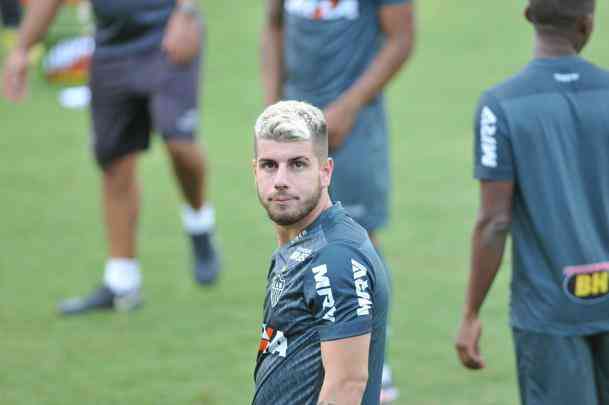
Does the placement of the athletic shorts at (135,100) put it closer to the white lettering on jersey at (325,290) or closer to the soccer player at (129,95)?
the soccer player at (129,95)

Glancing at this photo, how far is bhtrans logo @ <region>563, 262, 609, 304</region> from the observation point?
4.03 metres

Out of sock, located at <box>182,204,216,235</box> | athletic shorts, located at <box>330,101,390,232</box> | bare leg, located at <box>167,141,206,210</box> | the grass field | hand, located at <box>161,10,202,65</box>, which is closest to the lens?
athletic shorts, located at <box>330,101,390,232</box>

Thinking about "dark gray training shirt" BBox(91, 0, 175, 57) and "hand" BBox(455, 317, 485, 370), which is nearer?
"hand" BBox(455, 317, 485, 370)

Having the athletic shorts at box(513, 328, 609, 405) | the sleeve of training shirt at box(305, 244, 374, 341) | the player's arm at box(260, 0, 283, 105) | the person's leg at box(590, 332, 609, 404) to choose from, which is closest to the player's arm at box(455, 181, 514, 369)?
the athletic shorts at box(513, 328, 609, 405)

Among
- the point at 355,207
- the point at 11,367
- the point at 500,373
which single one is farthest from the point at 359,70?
the point at 11,367

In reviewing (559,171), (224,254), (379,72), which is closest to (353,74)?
(379,72)

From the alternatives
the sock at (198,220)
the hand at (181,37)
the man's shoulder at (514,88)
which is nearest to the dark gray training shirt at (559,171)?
the man's shoulder at (514,88)

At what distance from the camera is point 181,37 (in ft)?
22.6

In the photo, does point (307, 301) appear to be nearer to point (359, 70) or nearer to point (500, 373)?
point (359, 70)

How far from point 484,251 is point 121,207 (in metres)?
3.33

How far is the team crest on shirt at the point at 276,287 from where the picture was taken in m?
3.44

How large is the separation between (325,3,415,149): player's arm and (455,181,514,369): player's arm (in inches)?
57.5

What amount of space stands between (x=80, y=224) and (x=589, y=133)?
5.17 metres

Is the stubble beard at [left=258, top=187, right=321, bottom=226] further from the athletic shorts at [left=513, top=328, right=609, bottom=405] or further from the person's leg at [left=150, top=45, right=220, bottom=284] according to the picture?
the person's leg at [left=150, top=45, right=220, bottom=284]
